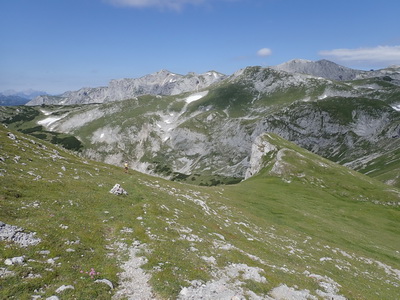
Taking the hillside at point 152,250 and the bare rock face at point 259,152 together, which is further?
the bare rock face at point 259,152

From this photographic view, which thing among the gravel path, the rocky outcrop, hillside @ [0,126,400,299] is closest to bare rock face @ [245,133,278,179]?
hillside @ [0,126,400,299]

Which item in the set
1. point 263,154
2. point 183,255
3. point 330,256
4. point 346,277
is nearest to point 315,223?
point 330,256

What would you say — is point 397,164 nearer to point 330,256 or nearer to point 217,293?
point 330,256

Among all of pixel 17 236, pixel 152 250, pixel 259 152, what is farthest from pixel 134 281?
pixel 259 152

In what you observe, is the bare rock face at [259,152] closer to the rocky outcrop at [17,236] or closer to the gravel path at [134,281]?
the gravel path at [134,281]

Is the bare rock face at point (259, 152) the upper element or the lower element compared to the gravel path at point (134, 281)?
lower

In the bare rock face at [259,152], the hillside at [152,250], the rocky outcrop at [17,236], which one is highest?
the rocky outcrop at [17,236]

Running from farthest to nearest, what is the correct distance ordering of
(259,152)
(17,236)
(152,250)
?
(259,152), (152,250), (17,236)

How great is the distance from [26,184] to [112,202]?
9.38 m

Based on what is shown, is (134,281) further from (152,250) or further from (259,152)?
(259,152)

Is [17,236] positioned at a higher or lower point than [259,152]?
higher

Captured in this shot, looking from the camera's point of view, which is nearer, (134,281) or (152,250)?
(134,281)

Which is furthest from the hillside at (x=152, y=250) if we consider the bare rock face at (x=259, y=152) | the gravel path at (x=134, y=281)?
the bare rock face at (x=259, y=152)

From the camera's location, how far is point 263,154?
15112 cm
